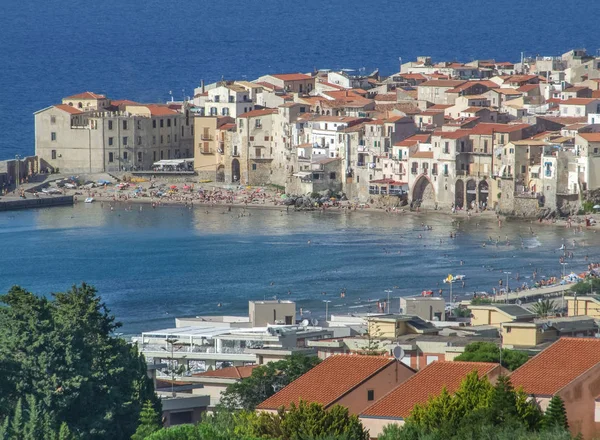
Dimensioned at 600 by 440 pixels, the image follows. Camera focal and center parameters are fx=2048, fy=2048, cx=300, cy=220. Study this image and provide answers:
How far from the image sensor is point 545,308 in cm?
4219

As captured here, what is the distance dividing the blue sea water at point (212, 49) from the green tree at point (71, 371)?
74.7 m

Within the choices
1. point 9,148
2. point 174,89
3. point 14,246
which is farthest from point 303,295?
point 174,89

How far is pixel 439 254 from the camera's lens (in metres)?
60.2

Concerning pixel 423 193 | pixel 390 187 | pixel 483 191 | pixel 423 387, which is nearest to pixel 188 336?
pixel 423 387

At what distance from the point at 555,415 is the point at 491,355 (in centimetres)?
584

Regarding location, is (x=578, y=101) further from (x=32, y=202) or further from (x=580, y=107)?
(x=32, y=202)

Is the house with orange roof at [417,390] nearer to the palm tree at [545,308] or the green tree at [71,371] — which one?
the green tree at [71,371]

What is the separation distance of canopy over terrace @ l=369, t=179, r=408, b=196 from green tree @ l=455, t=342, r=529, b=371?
4452cm

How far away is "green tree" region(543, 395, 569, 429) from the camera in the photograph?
2216 cm

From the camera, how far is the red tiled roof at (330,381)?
964 inches

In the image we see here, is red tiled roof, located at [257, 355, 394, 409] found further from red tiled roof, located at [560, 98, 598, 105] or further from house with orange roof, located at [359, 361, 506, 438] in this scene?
red tiled roof, located at [560, 98, 598, 105]

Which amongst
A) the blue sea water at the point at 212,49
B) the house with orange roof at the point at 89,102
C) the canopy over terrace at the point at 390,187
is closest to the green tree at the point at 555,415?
the canopy over terrace at the point at 390,187

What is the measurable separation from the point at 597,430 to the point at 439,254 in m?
37.2

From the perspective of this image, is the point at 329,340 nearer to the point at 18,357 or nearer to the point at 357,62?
the point at 18,357
